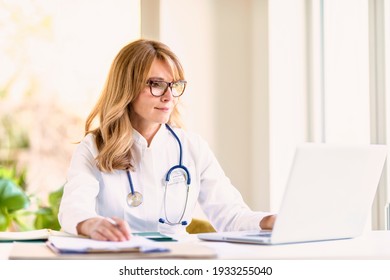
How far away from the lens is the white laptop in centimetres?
148

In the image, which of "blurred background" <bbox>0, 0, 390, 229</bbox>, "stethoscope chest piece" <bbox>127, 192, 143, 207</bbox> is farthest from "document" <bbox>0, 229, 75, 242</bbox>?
"blurred background" <bbox>0, 0, 390, 229</bbox>

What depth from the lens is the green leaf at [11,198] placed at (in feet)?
13.5

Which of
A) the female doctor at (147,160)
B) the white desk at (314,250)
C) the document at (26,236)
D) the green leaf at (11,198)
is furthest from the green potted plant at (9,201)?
the white desk at (314,250)

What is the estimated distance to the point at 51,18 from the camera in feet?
14.4

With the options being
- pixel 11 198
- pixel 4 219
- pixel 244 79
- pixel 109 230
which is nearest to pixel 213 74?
pixel 244 79

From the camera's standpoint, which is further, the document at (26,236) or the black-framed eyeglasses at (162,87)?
the black-framed eyeglasses at (162,87)

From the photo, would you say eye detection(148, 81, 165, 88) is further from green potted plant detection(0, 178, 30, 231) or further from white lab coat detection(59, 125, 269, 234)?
green potted plant detection(0, 178, 30, 231)

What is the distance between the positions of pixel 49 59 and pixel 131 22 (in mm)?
576

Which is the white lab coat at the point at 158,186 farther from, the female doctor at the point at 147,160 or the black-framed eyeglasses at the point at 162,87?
the black-framed eyeglasses at the point at 162,87

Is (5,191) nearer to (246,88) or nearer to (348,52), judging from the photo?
(246,88)

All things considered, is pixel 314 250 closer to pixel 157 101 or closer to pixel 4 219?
pixel 157 101

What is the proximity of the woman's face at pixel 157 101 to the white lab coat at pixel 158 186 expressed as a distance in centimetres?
9

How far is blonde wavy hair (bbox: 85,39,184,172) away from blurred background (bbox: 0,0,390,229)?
177 centimetres

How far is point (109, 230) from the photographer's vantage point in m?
1.52
